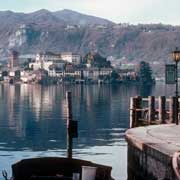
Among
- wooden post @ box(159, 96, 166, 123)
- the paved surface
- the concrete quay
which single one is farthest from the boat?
wooden post @ box(159, 96, 166, 123)

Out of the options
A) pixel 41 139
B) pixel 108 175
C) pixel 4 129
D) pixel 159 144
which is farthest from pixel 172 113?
pixel 4 129

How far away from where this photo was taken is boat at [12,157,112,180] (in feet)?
77.5

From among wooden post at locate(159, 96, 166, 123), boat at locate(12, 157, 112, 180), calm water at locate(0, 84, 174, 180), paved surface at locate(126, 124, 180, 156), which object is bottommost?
calm water at locate(0, 84, 174, 180)

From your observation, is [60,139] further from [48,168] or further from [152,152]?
[152,152]

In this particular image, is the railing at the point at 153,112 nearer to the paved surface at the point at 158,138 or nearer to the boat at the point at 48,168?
the paved surface at the point at 158,138

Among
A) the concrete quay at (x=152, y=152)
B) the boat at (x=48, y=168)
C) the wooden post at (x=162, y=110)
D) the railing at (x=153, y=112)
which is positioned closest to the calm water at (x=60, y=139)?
the railing at (x=153, y=112)

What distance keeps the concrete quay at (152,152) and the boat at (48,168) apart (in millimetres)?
2208

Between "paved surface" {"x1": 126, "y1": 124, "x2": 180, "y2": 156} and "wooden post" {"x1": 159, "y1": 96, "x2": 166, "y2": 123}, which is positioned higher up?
"wooden post" {"x1": 159, "y1": 96, "x2": 166, "y2": 123}

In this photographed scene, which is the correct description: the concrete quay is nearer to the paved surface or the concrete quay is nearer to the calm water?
the paved surface

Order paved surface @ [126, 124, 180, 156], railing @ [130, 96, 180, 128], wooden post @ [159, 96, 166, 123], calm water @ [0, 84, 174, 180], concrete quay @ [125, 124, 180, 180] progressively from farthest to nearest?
calm water @ [0, 84, 174, 180]
wooden post @ [159, 96, 166, 123]
railing @ [130, 96, 180, 128]
paved surface @ [126, 124, 180, 156]
concrete quay @ [125, 124, 180, 180]

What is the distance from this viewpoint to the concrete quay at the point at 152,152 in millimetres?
22578

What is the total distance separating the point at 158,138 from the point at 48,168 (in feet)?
16.3

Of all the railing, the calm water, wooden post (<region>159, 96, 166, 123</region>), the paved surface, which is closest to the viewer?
the paved surface

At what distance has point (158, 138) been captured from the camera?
26656 millimetres
